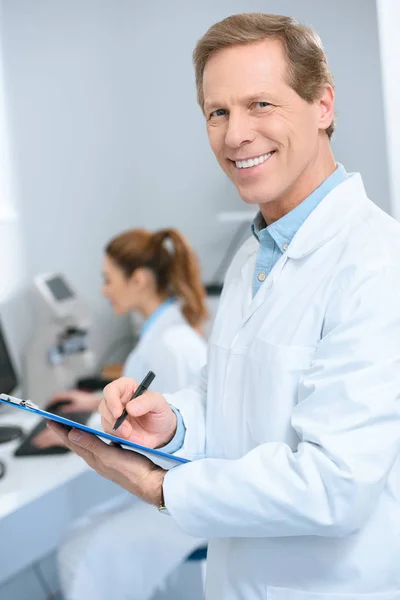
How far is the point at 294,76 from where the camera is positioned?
42.5 inches

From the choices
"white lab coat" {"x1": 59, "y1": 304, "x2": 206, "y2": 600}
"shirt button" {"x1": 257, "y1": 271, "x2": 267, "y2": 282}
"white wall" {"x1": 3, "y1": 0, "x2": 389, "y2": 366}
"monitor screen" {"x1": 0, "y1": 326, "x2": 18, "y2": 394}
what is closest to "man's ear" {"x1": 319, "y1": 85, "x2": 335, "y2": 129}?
"shirt button" {"x1": 257, "y1": 271, "x2": 267, "y2": 282}

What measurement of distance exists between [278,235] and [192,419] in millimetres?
347

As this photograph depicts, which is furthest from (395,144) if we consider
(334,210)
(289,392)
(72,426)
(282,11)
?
(72,426)

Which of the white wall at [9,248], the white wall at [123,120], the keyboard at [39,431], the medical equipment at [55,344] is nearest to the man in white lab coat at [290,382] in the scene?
the keyboard at [39,431]

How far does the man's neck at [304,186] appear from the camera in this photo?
114cm

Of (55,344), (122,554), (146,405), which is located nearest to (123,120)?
(55,344)

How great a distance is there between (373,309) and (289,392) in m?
0.18

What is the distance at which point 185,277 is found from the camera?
2.46 metres

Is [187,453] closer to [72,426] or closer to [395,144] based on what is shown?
[72,426]

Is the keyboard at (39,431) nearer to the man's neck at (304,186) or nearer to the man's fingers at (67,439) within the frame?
the man's fingers at (67,439)

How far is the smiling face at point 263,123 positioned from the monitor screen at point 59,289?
5.84 feet

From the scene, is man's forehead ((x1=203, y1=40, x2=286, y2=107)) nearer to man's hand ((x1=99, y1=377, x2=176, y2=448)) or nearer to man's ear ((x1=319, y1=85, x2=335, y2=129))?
man's ear ((x1=319, y1=85, x2=335, y2=129))

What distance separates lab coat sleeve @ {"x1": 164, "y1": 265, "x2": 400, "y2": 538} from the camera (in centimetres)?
93

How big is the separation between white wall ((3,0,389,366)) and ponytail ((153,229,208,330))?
863 mm
